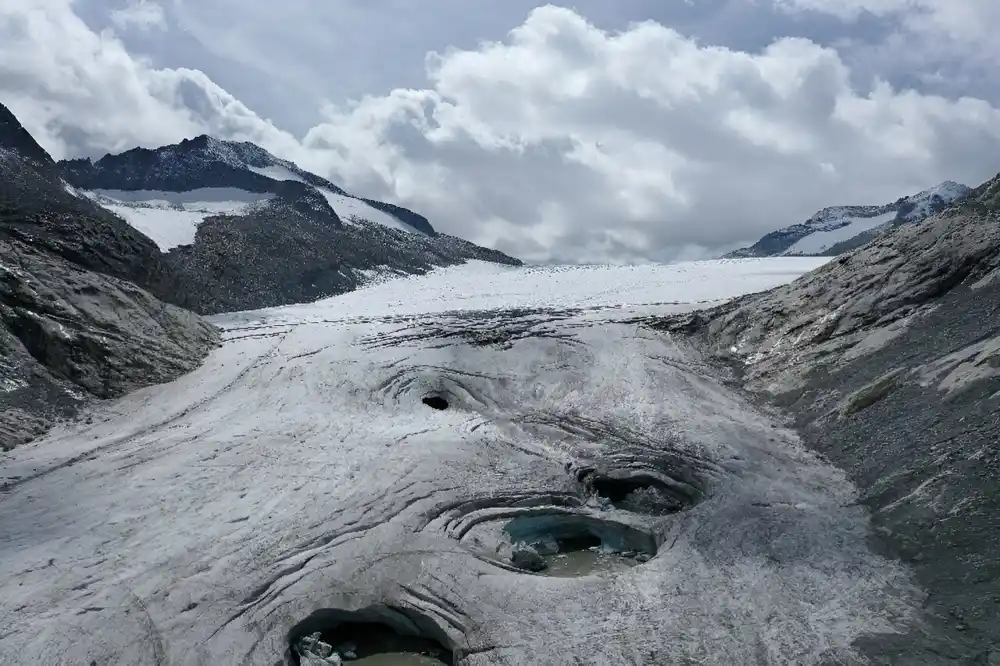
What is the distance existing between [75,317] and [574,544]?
14.8 metres

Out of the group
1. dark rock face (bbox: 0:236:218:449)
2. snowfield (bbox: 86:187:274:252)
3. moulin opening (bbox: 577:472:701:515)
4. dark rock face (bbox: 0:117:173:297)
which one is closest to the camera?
moulin opening (bbox: 577:472:701:515)

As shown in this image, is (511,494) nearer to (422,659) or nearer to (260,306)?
(422,659)

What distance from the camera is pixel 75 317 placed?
18.2 meters

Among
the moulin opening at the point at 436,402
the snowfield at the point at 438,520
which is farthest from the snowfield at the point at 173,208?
the moulin opening at the point at 436,402

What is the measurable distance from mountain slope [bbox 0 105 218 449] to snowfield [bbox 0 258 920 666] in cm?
89

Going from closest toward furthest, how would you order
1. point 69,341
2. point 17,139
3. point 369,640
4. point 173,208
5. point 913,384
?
point 369,640
point 913,384
point 69,341
point 17,139
point 173,208

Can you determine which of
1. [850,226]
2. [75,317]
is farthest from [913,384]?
[850,226]

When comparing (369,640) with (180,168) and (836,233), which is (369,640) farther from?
(836,233)

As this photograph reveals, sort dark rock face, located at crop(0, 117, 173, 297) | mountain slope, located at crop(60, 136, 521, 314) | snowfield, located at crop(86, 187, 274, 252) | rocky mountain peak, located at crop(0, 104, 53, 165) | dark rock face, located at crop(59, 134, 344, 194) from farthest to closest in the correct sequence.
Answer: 1. dark rock face, located at crop(59, 134, 344, 194)
2. snowfield, located at crop(86, 187, 274, 252)
3. rocky mountain peak, located at crop(0, 104, 53, 165)
4. mountain slope, located at crop(60, 136, 521, 314)
5. dark rock face, located at crop(0, 117, 173, 297)

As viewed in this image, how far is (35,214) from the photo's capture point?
2238cm

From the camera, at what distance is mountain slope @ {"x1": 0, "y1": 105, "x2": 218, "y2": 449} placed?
15.8 metres

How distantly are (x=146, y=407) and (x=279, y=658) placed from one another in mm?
10016

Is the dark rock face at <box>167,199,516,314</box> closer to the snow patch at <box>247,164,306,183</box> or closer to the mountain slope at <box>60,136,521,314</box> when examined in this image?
the mountain slope at <box>60,136,521,314</box>

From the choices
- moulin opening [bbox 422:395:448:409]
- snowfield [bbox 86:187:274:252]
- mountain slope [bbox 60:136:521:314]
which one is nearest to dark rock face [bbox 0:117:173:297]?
mountain slope [bbox 60:136:521:314]
